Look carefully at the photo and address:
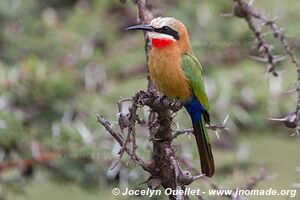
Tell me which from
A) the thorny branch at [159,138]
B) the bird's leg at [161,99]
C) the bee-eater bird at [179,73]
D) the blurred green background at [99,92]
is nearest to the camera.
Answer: the thorny branch at [159,138]

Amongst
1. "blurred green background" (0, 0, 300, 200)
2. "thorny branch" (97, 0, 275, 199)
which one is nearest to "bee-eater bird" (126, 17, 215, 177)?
"thorny branch" (97, 0, 275, 199)

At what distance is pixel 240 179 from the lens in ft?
12.2

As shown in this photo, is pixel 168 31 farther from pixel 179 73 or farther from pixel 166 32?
pixel 179 73

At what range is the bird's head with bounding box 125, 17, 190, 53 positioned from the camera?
2662 mm

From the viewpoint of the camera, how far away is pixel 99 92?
448 centimetres

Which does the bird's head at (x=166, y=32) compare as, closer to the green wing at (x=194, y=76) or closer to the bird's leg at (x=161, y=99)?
the green wing at (x=194, y=76)

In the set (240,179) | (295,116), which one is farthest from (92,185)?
(295,116)

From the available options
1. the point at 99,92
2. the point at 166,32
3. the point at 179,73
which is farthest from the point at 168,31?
the point at 99,92

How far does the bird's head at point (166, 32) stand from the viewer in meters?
2.66

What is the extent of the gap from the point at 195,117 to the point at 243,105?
1.70 m

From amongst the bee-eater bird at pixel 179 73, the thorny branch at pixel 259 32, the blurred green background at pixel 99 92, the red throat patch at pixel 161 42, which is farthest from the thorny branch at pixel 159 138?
the blurred green background at pixel 99 92

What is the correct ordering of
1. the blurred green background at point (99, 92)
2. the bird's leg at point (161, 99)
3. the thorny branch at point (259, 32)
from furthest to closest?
1. the blurred green background at point (99, 92)
2. the thorny branch at point (259, 32)
3. the bird's leg at point (161, 99)

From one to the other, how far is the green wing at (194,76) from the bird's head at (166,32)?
6cm

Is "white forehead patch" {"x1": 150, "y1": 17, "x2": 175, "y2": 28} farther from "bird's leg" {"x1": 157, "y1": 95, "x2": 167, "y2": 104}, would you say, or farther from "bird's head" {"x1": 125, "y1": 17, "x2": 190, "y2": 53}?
"bird's leg" {"x1": 157, "y1": 95, "x2": 167, "y2": 104}
